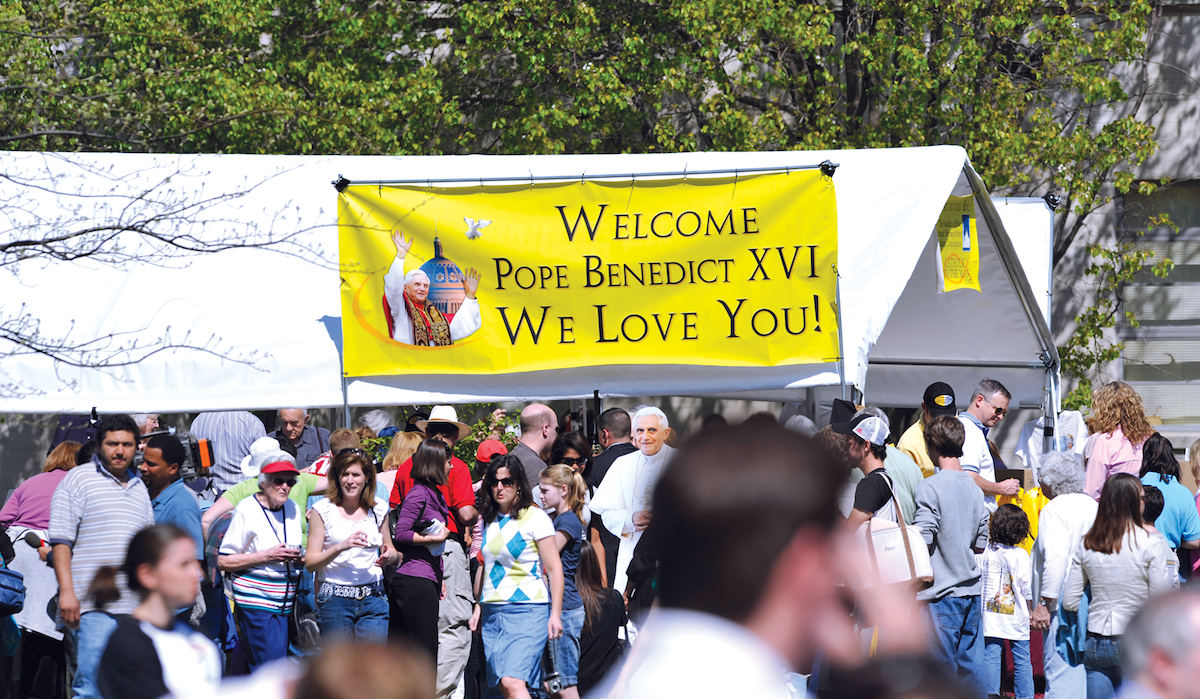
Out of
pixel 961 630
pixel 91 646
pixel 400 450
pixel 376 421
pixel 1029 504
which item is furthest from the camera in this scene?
pixel 376 421

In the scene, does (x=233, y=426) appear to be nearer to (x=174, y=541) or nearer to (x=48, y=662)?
(x=48, y=662)

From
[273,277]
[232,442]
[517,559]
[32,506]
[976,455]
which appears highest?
[273,277]

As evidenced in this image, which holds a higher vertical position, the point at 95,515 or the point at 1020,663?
the point at 95,515

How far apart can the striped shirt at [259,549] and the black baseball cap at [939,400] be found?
4642mm

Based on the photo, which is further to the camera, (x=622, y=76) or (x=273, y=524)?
(x=622, y=76)

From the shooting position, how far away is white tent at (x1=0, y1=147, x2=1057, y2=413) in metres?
7.91

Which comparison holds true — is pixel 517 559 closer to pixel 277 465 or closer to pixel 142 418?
pixel 277 465

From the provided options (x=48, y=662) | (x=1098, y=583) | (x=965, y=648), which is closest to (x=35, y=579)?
(x=48, y=662)

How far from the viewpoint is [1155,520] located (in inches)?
264

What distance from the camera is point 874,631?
172 centimetres

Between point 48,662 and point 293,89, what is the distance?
750 cm

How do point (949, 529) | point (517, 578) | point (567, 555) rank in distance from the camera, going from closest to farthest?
point (949, 529) < point (517, 578) < point (567, 555)

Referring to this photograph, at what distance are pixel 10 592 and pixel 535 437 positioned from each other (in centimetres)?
340

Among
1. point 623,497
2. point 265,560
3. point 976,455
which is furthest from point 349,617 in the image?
point 976,455
